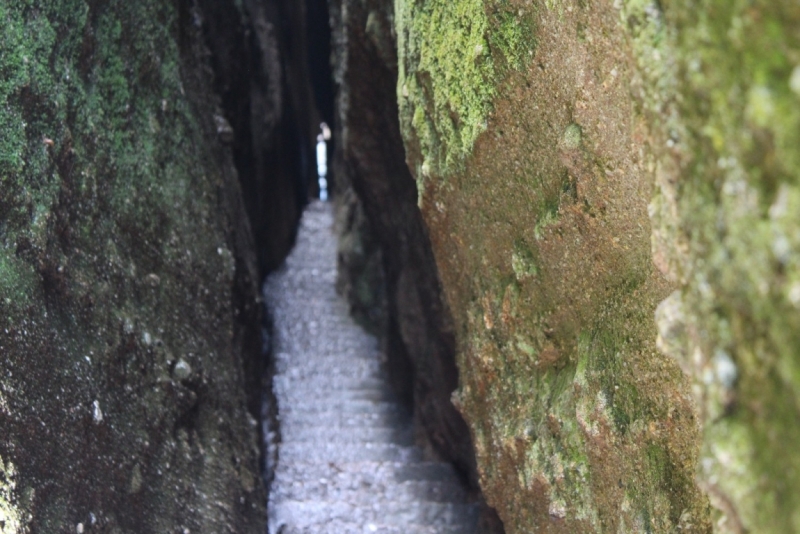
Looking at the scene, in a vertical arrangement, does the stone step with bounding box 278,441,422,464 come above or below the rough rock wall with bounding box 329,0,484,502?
below

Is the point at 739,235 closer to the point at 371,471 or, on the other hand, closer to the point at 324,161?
the point at 371,471

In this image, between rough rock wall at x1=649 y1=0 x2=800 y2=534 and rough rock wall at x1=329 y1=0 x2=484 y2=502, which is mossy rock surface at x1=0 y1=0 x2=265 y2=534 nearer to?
rough rock wall at x1=329 y1=0 x2=484 y2=502

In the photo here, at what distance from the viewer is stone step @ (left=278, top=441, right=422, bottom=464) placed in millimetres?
5043

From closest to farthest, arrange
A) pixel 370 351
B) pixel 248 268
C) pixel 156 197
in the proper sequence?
pixel 156 197 → pixel 248 268 → pixel 370 351

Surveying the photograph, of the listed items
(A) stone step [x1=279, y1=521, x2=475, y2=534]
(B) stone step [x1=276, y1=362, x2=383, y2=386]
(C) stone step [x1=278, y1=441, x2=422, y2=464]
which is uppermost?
(B) stone step [x1=276, y1=362, x2=383, y2=386]

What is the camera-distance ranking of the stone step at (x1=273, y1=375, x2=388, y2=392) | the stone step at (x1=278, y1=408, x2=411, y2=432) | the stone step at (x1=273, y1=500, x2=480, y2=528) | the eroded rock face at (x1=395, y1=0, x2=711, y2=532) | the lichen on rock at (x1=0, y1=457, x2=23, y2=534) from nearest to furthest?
the eroded rock face at (x1=395, y1=0, x2=711, y2=532) → the lichen on rock at (x1=0, y1=457, x2=23, y2=534) → the stone step at (x1=273, y1=500, x2=480, y2=528) → the stone step at (x1=278, y1=408, x2=411, y2=432) → the stone step at (x1=273, y1=375, x2=388, y2=392)

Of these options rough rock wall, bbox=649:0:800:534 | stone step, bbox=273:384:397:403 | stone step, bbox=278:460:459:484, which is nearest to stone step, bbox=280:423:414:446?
stone step, bbox=278:460:459:484

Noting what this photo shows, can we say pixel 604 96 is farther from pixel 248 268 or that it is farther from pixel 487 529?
pixel 248 268

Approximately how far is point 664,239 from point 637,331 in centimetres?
80

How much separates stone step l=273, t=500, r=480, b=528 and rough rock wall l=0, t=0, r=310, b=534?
252mm

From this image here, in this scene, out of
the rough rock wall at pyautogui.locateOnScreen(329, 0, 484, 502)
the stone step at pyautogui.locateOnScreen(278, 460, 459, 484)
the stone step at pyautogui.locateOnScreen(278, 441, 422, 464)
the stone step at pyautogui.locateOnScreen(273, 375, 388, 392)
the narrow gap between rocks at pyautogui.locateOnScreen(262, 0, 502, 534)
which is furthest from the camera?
the stone step at pyautogui.locateOnScreen(273, 375, 388, 392)

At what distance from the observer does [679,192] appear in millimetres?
1184

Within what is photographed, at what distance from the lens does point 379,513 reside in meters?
4.37

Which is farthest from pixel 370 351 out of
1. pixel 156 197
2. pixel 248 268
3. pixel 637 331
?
pixel 637 331
